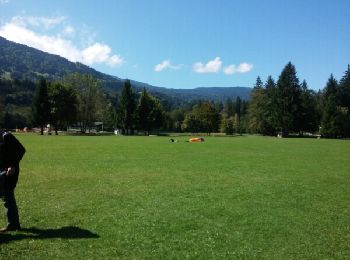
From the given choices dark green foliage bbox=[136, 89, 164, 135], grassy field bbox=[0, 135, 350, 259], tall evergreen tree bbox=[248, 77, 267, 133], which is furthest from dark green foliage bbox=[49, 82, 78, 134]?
grassy field bbox=[0, 135, 350, 259]

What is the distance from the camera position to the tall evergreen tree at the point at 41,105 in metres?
93.9

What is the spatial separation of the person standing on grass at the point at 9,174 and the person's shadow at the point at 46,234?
36cm

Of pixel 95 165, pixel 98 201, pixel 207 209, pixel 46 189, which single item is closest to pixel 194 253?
pixel 207 209

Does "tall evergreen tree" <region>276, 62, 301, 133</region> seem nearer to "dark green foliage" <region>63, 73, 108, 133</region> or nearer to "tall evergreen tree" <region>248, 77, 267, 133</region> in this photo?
"tall evergreen tree" <region>248, 77, 267, 133</region>

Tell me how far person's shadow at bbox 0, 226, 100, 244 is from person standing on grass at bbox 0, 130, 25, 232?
36 centimetres

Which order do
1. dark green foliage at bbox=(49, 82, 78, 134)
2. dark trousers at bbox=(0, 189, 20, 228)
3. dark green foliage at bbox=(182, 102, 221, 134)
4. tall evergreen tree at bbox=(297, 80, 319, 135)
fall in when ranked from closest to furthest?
dark trousers at bbox=(0, 189, 20, 228) < dark green foliage at bbox=(49, 82, 78, 134) < tall evergreen tree at bbox=(297, 80, 319, 135) < dark green foliage at bbox=(182, 102, 221, 134)

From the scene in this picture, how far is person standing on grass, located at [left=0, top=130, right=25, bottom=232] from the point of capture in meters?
9.66

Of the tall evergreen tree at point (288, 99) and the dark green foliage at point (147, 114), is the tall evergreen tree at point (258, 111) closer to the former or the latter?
the tall evergreen tree at point (288, 99)

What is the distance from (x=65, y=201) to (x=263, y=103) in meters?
105

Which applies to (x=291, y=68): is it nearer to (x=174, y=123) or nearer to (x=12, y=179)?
(x=174, y=123)

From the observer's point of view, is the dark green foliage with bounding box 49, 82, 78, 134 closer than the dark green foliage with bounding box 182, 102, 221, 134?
Yes

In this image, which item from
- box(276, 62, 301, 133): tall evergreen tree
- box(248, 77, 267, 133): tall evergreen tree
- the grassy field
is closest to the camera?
the grassy field

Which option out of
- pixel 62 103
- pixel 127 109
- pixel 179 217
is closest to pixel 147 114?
pixel 127 109

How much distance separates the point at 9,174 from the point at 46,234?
1.66 meters
